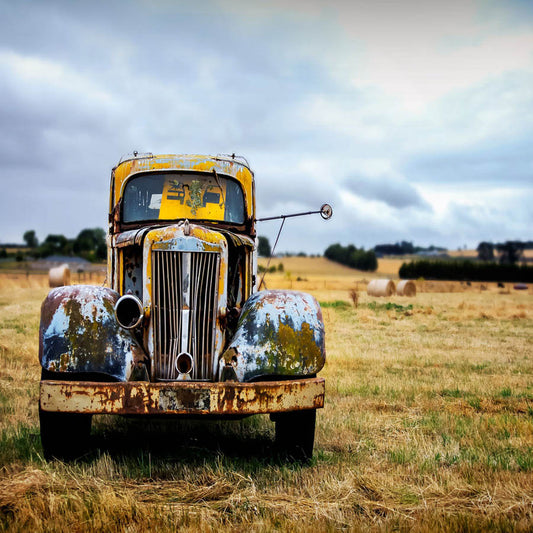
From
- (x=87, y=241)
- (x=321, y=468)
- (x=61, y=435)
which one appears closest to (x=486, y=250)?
(x=87, y=241)

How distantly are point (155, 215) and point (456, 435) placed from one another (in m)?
3.44

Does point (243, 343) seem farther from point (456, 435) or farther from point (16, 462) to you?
point (456, 435)

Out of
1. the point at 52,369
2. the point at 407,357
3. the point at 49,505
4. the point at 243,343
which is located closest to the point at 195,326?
the point at 243,343

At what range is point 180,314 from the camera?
4.67 m

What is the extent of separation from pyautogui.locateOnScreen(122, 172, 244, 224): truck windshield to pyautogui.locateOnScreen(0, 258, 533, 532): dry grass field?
2.07m

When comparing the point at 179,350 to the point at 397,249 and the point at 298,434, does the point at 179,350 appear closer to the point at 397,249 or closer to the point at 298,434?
the point at 298,434

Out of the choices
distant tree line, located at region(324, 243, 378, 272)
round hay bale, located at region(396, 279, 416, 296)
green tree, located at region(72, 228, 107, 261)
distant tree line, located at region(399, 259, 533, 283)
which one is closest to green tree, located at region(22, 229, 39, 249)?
green tree, located at region(72, 228, 107, 261)

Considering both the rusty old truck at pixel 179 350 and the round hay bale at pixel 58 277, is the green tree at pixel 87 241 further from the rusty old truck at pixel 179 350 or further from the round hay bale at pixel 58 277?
the rusty old truck at pixel 179 350

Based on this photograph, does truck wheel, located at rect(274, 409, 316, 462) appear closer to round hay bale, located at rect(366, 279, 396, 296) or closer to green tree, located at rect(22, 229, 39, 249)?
round hay bale, located at rect(366, 279, 396, 296)

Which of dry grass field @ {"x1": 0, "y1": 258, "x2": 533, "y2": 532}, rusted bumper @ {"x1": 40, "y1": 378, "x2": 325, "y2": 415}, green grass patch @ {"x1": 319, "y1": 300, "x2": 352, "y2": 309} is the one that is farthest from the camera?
green grass patch @ {"x1": 319, "y1": 300, "x2": 352, "y2": 309}

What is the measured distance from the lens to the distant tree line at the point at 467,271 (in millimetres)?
63344

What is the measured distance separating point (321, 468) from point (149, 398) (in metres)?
Result: 1.42

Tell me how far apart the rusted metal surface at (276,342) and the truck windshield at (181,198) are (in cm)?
152

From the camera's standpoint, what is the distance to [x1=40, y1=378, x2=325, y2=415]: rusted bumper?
424 centimetres
